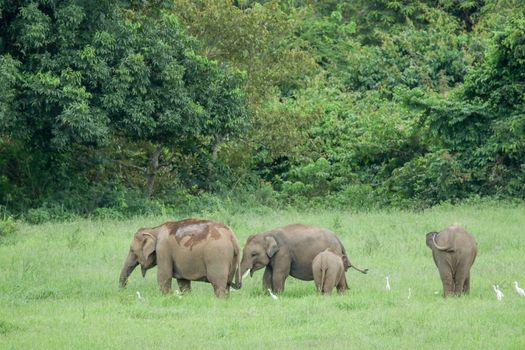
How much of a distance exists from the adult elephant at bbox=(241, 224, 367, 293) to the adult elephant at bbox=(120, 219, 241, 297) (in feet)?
0.92

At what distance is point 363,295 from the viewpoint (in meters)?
15.2

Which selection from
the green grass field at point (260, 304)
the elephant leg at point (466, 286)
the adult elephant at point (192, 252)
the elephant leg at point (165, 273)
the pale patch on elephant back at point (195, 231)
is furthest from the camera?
the elephant leg at point (165, 273)

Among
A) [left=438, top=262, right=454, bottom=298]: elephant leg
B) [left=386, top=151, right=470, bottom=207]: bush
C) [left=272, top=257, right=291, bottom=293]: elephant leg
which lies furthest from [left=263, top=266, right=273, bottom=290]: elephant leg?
[left=386, top=151, right=470, bottom=207]: bush

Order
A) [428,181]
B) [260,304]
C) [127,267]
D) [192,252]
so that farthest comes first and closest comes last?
[428,181]
[127,267]
[192,252]
[260,304]

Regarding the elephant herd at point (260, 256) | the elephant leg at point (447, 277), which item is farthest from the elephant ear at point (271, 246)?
the elephant leg at point (447, 277)

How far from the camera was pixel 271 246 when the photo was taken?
621 inches

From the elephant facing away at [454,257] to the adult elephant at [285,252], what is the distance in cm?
140

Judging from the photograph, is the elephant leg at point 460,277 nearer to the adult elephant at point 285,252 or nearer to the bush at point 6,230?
the adult elephant at point 285,252

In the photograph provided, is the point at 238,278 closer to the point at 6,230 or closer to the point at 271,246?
the point at 271,246

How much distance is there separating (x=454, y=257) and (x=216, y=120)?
41.1 feet

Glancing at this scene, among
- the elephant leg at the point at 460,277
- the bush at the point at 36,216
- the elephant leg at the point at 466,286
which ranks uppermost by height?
the elephant leg at the point at 460,277

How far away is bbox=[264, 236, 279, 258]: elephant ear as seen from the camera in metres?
15.7

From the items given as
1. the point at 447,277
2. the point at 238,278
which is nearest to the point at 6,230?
the point at 238,278

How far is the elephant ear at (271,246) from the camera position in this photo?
51.6ft
